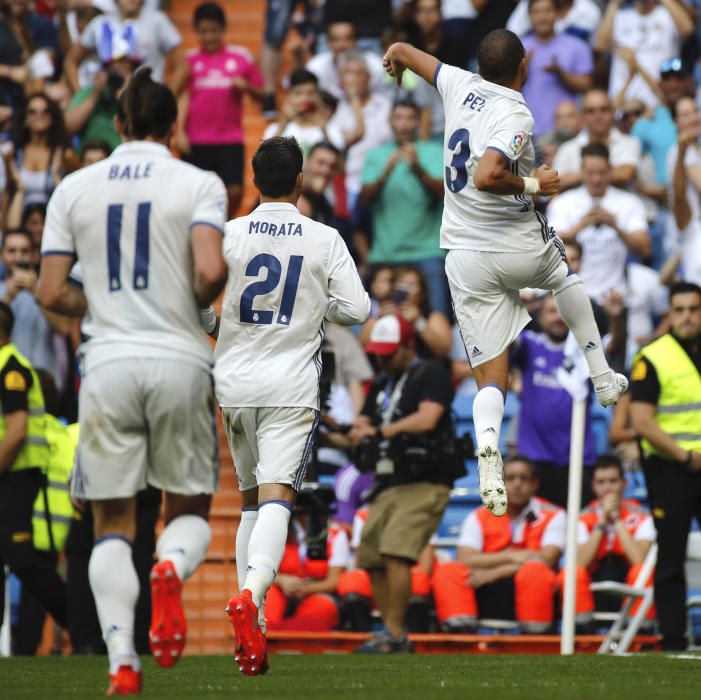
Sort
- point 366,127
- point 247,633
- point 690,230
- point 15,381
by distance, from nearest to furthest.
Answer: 1. point 247,633
2. point 15,381
3. point 690,230
4. point 366,127

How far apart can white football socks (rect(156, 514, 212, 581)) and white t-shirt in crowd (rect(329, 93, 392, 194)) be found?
10.8 m

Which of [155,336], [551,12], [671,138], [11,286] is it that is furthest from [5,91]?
[155,336]

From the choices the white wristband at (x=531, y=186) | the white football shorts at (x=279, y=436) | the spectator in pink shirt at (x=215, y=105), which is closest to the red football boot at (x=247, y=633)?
the white football shorts at (x=279, y=436)

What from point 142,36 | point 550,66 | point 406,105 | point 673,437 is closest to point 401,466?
point 673,437

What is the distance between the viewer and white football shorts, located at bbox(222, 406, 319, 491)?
812cm

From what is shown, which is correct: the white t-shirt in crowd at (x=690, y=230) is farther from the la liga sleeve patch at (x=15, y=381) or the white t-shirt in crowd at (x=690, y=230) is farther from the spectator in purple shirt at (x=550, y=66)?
the la liga sleeve patch at (x=15, y=381)

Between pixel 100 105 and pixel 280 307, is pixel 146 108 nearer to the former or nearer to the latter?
pixel 280 307

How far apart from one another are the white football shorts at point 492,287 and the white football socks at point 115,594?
3.16 m

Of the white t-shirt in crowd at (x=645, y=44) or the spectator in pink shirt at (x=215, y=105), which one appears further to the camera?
the spectator in pink shirt at (x=215, y=105)

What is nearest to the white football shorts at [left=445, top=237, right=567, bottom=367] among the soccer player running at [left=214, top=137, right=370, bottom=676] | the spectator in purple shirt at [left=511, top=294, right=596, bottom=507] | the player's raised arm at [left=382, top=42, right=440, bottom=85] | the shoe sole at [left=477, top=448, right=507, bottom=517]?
the shoe sole at [left=477, top=448, right=507, bottom=517]

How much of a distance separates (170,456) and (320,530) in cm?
525

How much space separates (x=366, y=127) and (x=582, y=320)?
27.7 feet

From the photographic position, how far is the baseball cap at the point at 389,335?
11852 millimetres

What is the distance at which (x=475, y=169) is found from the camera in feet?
29.2
